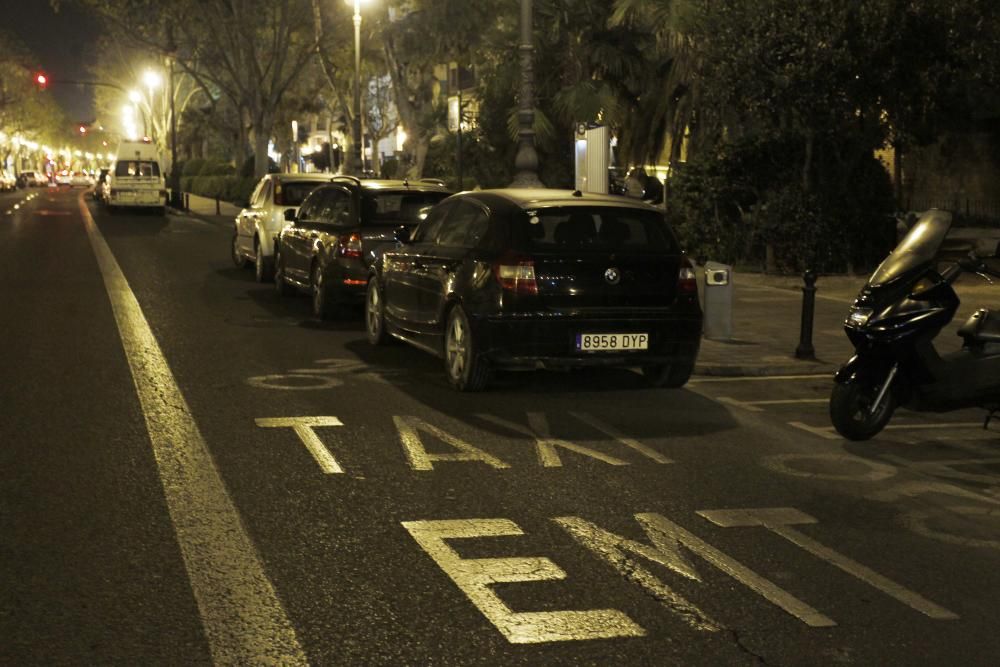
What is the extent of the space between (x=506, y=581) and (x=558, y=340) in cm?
459

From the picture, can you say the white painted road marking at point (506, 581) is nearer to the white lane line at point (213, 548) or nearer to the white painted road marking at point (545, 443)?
the white lane line at point (213, 548)

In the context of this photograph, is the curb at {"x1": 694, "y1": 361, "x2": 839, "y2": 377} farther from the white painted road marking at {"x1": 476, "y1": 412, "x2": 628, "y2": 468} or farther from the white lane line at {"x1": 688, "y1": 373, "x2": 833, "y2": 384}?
the white painted road marking at {"x1": 476, "y1": 412, "x2": 628, "y2": 468}

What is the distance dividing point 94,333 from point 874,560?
9.54m

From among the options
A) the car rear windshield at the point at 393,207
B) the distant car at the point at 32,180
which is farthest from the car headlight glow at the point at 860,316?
the distant car at the point at 32,180

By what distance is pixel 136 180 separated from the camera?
1919 inches

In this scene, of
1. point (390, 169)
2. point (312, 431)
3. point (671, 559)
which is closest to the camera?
point (671, 559)

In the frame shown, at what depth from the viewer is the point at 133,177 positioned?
1927 inches

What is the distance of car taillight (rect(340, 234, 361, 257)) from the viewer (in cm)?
1478

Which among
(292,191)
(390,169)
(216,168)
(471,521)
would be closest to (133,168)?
(390,169)

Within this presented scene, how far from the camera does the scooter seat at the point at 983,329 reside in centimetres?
845

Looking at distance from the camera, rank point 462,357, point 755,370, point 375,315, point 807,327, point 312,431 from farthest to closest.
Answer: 1. point 375,315
2. point 807,327
3. point 755,370
4. point 462,357
5. point 312,431

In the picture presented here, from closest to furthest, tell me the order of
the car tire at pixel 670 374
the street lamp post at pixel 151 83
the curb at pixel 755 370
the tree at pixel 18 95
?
1. the car tire at pixel 670 374
2. the curb at pixel 755 370
3. the street lamp post at pixel 151 83
4. the tree at pixel 18 95

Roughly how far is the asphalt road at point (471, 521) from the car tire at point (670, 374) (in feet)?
0.70

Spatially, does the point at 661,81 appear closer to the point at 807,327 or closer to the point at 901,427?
the point at 807,327
